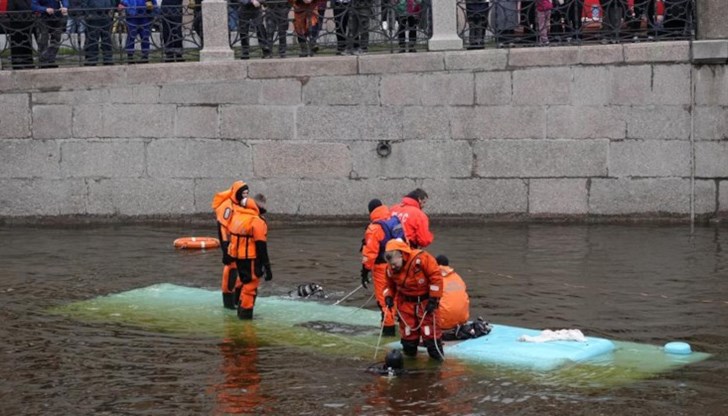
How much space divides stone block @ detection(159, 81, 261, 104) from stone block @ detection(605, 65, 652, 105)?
16.4ft

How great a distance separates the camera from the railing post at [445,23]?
18250 millimetres

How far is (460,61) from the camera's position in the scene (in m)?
18.2

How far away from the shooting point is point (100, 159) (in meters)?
18.9

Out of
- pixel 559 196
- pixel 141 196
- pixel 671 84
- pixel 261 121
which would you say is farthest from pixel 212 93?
pixel 671 84

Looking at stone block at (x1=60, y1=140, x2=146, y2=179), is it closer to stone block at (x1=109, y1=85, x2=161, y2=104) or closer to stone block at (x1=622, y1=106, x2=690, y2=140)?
stone block at (x1=109, y1=85, x2=161, y2=104)

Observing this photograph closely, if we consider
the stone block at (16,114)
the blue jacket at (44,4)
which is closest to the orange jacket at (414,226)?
the stone block at (16,114)

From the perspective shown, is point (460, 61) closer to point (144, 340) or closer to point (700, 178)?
point (700, 178)

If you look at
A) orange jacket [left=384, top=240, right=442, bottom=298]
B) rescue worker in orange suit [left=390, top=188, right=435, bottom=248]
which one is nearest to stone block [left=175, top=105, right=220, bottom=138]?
rescue worker in orange suit [left=390, top=188, right=435, bottom=248]

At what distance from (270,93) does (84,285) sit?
4641 millimetres

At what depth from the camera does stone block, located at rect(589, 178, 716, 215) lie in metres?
18.0

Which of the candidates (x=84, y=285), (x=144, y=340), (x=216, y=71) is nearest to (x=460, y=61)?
(x=216, y=71)

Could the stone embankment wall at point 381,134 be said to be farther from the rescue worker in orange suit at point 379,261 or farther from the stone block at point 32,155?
the rescue worker in orange suit at point 379,261

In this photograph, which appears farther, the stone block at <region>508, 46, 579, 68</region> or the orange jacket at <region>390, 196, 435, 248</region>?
the stone block at <region>508, 46, 579, 68</region>

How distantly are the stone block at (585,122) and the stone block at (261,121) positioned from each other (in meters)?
3.65
